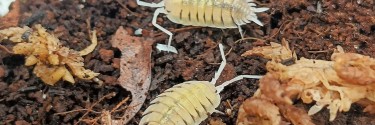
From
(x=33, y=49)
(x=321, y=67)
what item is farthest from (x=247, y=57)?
(x=33, y=49)

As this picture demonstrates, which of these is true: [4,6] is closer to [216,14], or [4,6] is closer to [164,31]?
[164,31]

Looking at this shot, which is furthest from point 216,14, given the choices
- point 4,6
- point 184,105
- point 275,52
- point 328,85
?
point 4,6

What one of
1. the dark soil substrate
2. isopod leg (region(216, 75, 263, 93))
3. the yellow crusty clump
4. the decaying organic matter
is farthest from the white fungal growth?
the decaying organic matter

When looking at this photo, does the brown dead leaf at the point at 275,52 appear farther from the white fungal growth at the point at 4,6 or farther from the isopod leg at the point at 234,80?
the white fungal growth at the point at 4,6

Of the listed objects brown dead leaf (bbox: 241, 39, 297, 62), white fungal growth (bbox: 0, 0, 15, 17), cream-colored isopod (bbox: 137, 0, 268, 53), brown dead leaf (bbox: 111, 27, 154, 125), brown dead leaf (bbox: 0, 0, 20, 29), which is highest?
cream-colored isopod (bbox: 137, 0, 268, 53)

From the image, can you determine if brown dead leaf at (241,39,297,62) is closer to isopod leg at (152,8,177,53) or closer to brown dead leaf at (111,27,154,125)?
isopod leg at (152,8,177,53)

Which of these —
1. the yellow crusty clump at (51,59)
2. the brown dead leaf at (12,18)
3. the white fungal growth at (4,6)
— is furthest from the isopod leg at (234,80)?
the white fungal growth at (4,6)
